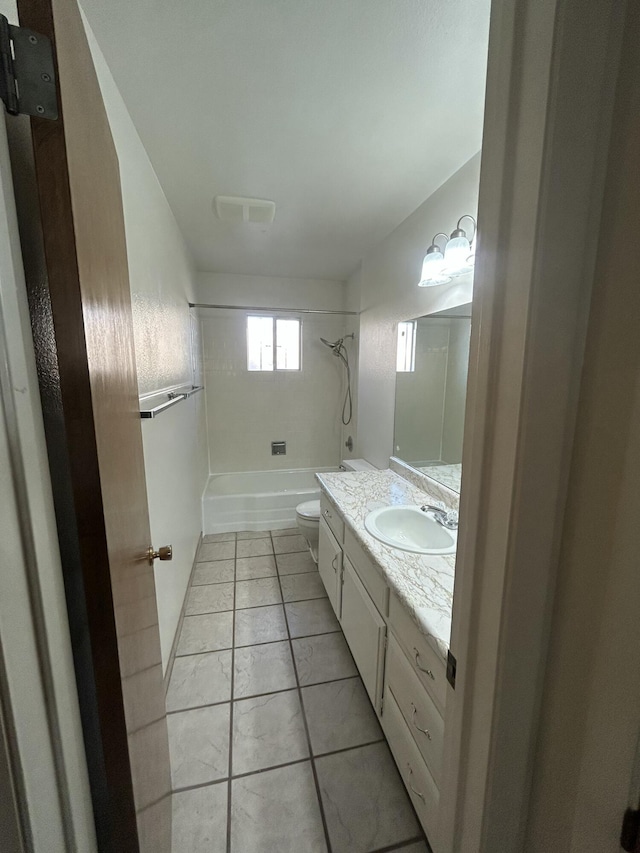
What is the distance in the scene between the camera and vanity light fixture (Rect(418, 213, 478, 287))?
147 centimetres

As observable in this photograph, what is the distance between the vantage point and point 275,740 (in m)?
1.35

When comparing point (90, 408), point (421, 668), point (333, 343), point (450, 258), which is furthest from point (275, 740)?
point (333, 343)

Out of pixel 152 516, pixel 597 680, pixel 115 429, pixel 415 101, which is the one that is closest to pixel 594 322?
pixel 597 680

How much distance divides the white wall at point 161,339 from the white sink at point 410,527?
1062 mm

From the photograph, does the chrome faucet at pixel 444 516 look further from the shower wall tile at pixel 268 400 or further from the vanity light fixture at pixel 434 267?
the shower wall tile at pixel 268 400

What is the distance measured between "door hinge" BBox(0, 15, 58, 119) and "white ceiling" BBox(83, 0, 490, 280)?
81cm

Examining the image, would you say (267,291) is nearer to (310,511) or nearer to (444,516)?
(310,511)

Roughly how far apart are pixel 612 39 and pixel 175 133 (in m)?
1.61

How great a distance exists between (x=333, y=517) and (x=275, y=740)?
0.98 metres

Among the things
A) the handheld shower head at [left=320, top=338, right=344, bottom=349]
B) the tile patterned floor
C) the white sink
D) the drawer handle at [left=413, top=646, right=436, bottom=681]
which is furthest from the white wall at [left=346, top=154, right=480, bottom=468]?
the drawer handle at [left=413, top=646, right=436, bottom=681]

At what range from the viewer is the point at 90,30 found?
99 centimetres

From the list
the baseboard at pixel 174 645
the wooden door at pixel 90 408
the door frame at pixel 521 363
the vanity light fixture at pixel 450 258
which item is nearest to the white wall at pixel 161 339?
the baseboard at pixel 174 645

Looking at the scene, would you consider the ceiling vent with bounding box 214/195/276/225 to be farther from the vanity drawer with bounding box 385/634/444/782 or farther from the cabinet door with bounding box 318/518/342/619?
the vanity drawer with bounding box 385/634/444/782

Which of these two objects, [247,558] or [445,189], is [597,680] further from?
[247,558]
